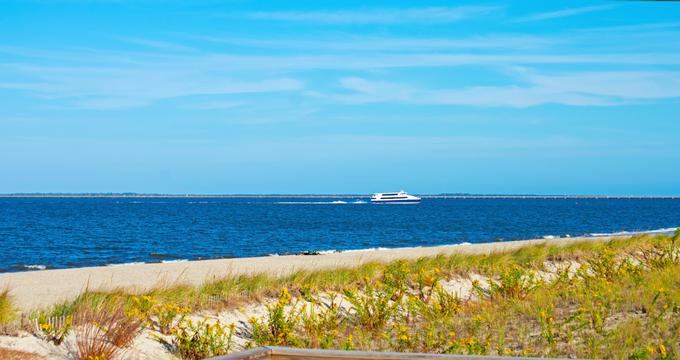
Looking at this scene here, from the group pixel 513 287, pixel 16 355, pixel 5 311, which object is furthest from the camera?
pixel 513 287

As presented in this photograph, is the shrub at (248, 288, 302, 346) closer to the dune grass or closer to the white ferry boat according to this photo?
the dune grass

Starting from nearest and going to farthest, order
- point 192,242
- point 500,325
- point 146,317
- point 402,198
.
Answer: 1. point 146,317
2. point 500,325
3. point 192,242
4. point 402,198

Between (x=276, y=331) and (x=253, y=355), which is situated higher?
(x=253, y=355)

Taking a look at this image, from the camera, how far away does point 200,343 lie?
7758 millimetres

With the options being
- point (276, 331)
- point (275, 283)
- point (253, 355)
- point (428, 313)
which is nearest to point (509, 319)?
point (428, 313)

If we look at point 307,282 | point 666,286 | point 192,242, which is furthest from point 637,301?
point 192,242

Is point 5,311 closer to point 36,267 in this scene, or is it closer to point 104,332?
point 104,332

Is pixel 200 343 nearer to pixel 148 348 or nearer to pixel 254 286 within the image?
pixel 148 348

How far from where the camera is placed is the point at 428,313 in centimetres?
994

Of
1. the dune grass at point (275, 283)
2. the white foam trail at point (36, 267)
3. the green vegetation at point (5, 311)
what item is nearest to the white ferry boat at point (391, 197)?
the white foam trail at point (36, 267)

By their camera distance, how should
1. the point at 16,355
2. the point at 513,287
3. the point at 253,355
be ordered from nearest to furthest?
1. the point at 253,355
2. the point at 16,355
3. the point at 513,287

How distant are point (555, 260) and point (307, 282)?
7.34 m

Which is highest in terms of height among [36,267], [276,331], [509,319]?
[509,319]

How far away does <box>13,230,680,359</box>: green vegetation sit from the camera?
25.5 feet
